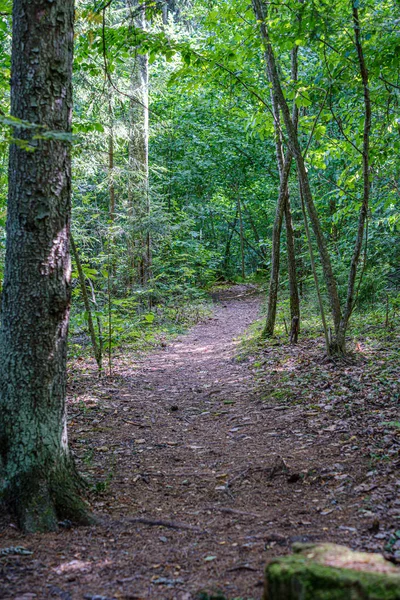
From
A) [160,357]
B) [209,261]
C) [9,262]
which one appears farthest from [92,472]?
[209,261]

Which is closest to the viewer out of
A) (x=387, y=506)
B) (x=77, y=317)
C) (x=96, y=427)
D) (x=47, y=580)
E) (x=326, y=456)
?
(x=47, y=580)

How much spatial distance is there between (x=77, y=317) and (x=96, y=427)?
7.34 feet

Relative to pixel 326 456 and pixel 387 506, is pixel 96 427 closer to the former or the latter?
pixel 326 456

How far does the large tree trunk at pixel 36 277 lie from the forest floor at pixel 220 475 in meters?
0.32

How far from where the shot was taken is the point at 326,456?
173 inches

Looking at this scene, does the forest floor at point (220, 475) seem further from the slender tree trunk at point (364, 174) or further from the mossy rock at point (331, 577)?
the slender tree trunk at point (364, 174)

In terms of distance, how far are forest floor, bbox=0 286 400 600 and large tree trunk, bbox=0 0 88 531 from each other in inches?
12.4

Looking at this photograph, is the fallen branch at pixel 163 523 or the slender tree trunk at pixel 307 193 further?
the slender tree trunk at pixel 307 193

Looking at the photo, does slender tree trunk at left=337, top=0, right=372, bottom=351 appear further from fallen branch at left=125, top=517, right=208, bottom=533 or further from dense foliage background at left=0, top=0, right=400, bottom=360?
fallen branch at left=125, top=517, right=208, bottom=533

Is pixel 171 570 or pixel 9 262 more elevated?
pixel 9 262

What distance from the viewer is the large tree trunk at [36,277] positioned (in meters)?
3.28

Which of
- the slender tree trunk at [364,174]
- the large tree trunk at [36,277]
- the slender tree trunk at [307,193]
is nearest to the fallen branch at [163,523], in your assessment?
the large tree trunk at [36,277]

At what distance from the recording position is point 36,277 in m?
3.33

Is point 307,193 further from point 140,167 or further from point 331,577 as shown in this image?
point 140,167
